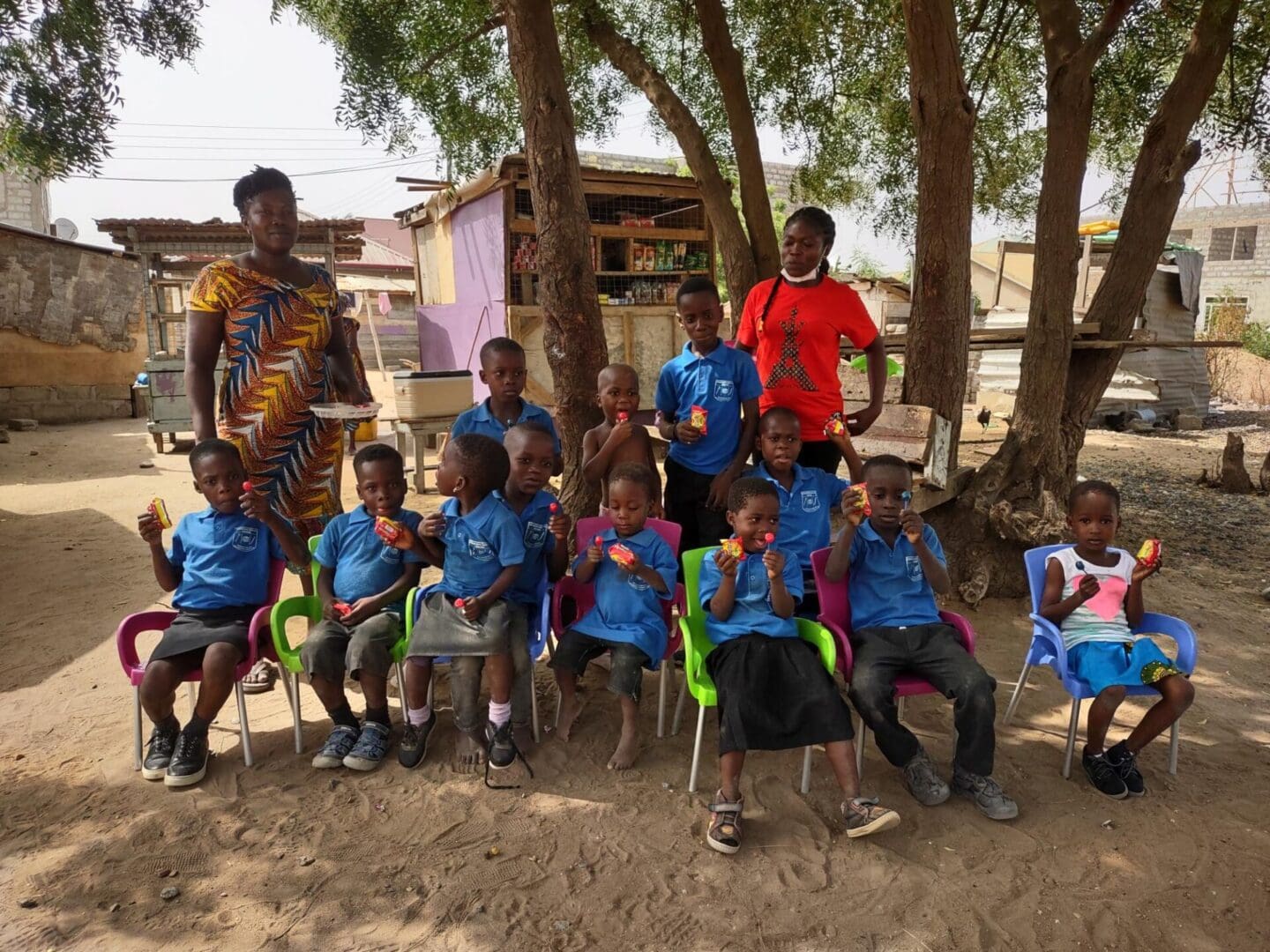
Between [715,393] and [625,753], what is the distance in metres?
1.55

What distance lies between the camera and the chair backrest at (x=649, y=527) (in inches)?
137

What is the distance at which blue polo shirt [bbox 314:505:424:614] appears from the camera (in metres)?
3.31

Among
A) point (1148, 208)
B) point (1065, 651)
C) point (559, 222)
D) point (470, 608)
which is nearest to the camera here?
point (470, 608)

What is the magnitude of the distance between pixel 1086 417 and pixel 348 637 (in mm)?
5283

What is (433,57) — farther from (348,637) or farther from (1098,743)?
(1098,743)

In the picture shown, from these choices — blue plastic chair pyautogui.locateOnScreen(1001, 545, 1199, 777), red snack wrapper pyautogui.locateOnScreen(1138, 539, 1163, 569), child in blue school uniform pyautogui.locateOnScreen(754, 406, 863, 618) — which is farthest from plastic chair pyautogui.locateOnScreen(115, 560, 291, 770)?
red snack wrapper pyautogui.locateOnScreen(1138, 539, 1163, 569)

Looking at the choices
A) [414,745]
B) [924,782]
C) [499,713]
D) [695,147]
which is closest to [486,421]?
[499,713]

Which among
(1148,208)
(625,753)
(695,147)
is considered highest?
(695,147)

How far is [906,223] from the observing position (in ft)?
25.9

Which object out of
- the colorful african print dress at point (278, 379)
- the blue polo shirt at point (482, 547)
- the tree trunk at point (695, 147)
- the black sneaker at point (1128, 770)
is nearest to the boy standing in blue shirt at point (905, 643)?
the black sneaker at point (1128, 770)

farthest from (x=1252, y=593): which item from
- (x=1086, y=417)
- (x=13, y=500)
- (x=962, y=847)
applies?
(x=13, y=500)

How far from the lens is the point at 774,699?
2891 millimetres

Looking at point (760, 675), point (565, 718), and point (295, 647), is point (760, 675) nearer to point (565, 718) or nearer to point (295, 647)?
point (565, 718)

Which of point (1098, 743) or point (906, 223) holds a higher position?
point (906, 223)
